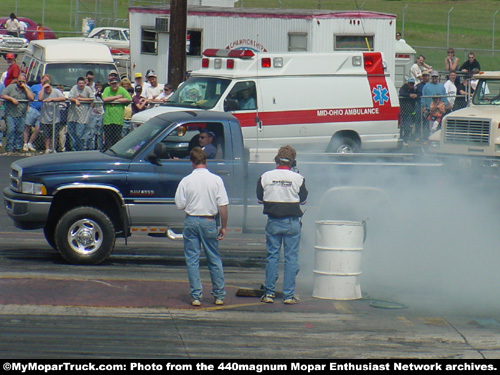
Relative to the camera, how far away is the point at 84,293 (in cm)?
981

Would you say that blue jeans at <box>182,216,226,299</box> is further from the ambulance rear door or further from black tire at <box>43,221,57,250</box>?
the ambulance rear door

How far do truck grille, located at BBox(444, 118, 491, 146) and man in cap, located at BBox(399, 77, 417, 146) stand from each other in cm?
531

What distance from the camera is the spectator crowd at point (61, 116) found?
2022cm

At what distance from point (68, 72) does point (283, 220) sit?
52.4 ft

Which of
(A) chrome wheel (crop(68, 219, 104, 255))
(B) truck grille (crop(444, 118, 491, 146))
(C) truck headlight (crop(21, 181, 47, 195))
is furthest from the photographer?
(B) truck grille (crop(444, 118, 491, 146))

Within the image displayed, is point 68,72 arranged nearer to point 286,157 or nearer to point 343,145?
point 343,145

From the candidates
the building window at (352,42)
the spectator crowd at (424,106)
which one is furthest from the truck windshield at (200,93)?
the spectator crowd at (424,106)

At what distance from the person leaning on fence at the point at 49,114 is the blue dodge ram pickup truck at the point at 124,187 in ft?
29.3

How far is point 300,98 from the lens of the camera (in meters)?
19.7

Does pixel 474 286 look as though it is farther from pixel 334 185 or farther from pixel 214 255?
pixel 214 255

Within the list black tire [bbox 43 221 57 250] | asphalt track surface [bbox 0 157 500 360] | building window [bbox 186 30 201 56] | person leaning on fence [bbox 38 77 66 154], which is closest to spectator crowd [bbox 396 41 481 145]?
building window [bbox 186 30 201 56]

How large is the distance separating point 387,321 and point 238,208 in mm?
3298

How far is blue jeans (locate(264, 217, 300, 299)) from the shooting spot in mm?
9688

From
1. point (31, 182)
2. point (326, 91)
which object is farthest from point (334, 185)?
point (326, 91)
